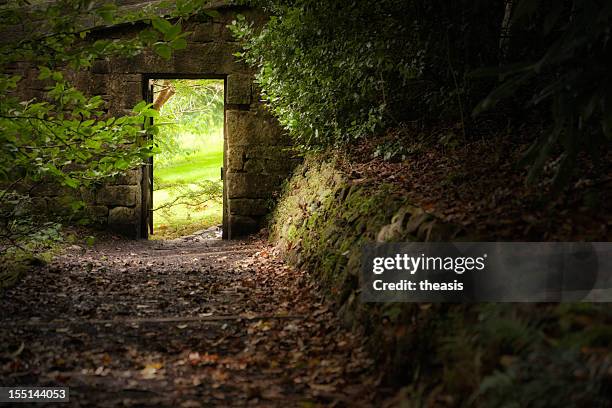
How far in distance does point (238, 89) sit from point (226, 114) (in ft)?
1.53

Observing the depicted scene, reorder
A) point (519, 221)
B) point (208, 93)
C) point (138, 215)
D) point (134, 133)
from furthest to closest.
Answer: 1. point (208, 93)
2. point (138, 215)
3. point (134, 133)
4. point (519, 221)

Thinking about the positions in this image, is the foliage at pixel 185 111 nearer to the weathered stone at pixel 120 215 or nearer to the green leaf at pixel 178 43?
the weathered stone at pixel 120 215

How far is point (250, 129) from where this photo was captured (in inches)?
412

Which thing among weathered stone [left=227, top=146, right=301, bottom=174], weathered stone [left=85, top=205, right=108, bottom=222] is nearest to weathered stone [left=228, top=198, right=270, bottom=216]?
weathered stone [left=227, top=146, right=301, bottom=174]

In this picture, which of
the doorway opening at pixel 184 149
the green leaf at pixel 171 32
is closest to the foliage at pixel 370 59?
the green leaf at pixel 171 32

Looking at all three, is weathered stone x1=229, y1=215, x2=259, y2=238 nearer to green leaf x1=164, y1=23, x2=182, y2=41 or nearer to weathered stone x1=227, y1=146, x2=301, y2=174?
weathered stone x1=227, y1=146, x2=301, y2=174

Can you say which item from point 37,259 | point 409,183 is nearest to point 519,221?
point 409,183

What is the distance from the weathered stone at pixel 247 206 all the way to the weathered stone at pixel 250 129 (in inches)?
37.2

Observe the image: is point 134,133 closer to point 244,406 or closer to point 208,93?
point 244,406

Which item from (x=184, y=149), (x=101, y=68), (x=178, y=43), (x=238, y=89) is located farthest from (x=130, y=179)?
(x=178, y=43)

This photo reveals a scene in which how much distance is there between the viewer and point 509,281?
3.12 metres

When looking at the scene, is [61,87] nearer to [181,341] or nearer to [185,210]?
[181,341]

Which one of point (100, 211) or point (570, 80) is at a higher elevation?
point (570, 80)

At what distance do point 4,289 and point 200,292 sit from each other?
5.71ft
